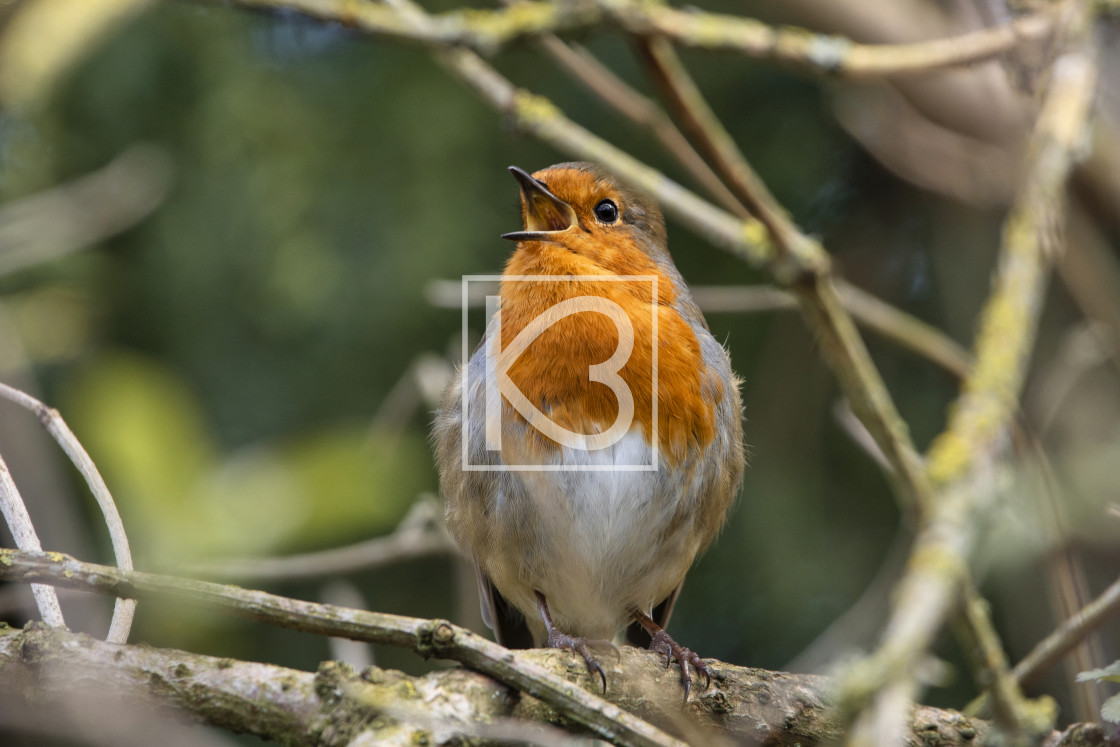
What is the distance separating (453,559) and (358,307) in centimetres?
107

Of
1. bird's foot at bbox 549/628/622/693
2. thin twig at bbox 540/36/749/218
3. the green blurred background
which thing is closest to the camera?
thin twig at bbox 540/36/749/218

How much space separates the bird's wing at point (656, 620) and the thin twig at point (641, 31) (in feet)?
7.01

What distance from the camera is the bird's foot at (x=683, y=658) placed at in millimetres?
2506

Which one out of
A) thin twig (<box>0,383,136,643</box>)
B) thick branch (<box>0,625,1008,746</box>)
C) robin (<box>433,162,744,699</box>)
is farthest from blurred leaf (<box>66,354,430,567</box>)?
thick branch (<box>0,625,1008,746</box>)

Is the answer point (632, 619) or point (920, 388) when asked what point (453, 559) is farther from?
point (920, 388)

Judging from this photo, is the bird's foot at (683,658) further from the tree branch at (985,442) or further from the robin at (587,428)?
the tree branch at (985,442)

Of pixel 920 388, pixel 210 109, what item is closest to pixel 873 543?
pixel 920 388

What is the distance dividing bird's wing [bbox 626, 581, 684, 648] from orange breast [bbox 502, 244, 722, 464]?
88cm

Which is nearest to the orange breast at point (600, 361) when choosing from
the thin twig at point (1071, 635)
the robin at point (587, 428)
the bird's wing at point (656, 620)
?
the robin at point (587, 428)

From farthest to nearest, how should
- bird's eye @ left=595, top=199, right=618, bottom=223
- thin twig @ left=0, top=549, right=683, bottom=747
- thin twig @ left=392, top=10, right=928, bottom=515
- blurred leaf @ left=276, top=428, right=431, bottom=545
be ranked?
bird's eye @ left=595, top=199, right=618, bottom=223 < blurred leaf @ left=276, top=428, right=431, bottom=545 < thin twig @ left=0, top=549, right=683, bottom=747 < thin twig @ left=392, top=10, right=928, bottom=515

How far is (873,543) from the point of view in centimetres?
400

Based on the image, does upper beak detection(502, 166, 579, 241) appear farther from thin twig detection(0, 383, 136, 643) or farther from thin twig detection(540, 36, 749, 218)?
thin twig detection(0, 383, 136, 643)

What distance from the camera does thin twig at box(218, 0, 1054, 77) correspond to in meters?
1.77

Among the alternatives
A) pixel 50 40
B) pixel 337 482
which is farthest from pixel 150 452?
pixel 50 40
